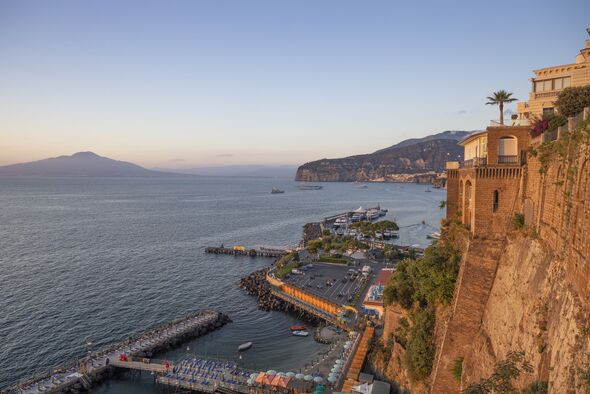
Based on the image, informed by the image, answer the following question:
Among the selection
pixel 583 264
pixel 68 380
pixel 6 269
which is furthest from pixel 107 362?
pixel 6 269

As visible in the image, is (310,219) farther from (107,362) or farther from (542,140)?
(542,140)

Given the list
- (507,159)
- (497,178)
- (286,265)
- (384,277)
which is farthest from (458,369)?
(286,265)

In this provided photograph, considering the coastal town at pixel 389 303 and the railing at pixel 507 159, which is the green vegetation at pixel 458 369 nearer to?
the coastal town at pixel 389 303

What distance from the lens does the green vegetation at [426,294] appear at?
2309cm

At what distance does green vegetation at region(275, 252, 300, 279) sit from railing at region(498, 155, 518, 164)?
3684 centimetres

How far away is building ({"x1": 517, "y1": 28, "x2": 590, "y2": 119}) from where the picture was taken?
28.7 metres

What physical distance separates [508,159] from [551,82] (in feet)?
44.0

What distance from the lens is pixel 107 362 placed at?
33.5m

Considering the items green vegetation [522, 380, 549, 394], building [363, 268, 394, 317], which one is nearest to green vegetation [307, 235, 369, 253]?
building [363, 268, 394, 317]

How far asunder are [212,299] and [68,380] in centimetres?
2075

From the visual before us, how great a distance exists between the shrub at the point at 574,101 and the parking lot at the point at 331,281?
28.8 m

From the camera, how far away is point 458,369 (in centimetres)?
2066

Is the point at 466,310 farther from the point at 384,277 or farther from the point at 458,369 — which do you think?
the point at 384,277

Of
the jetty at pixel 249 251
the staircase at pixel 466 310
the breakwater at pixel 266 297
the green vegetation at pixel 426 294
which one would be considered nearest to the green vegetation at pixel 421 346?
the green vegetation at pixel 426 294
